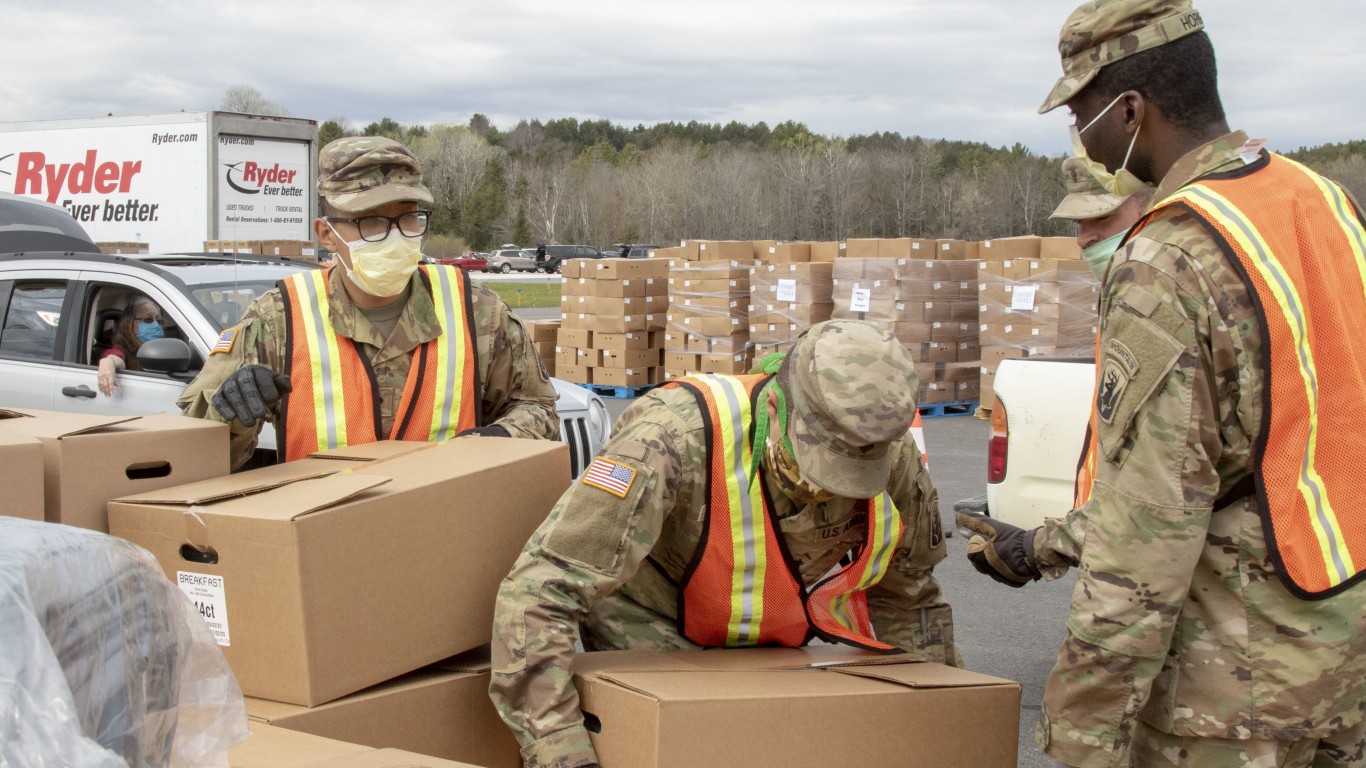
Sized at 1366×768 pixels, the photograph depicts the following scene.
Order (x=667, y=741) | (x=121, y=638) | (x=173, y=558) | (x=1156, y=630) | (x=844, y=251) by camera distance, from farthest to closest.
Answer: (x=844, y=251) < (x=173, y=558) < (x=667, y=741) < (x=1156, y=630) < (x=121, y=638)

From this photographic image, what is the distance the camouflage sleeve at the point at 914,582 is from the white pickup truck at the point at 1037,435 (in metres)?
2.27

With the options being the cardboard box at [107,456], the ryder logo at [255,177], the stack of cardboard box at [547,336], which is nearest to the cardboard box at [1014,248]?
the stack of cardboard box at [547,336]

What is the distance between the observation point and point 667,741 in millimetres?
1832

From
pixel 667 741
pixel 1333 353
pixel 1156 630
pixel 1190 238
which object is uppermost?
pixel 1190 238

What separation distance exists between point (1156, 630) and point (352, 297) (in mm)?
2172

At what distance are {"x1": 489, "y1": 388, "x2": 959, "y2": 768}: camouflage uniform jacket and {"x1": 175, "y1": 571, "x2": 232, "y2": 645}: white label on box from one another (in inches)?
17.7

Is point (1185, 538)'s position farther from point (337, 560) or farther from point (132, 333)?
point (132, 333)

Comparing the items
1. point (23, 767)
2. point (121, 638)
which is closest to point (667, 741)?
point (121, 638)

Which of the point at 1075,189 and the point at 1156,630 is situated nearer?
the point at 1156,630

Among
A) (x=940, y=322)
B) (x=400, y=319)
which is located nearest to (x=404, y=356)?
(x=400, y=319)

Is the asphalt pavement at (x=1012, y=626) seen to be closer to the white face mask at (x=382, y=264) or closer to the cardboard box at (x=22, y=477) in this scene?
the white face mask at (x=382, y=264)

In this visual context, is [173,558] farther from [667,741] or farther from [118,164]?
[118,164]

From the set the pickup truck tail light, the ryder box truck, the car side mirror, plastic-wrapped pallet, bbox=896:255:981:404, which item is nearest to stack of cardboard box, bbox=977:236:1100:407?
plastic-wrapped pallet, bbox=896:255:981:404

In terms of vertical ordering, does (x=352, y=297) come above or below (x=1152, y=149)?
below
